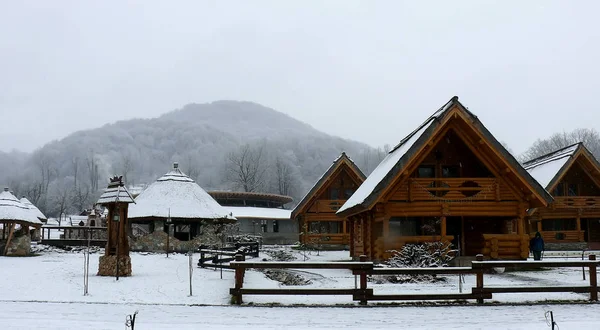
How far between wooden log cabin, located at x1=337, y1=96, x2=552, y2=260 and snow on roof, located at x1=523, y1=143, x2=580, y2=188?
1563cm

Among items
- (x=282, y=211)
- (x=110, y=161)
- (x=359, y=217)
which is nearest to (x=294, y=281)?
(x=359, y=217)

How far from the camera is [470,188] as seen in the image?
75.6 feet

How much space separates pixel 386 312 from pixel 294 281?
7.44 m

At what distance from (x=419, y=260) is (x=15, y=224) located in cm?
2545

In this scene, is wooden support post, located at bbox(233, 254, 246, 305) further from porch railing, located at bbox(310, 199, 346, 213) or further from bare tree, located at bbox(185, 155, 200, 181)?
bare tree, located at bbox(185, 155, 200, 181)

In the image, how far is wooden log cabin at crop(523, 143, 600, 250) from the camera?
38513 mm

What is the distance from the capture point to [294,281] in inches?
778

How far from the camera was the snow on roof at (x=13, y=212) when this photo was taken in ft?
109

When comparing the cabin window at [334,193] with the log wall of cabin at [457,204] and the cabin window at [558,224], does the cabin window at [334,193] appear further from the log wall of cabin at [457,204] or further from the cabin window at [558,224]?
the log wall of cabin at [457,204]

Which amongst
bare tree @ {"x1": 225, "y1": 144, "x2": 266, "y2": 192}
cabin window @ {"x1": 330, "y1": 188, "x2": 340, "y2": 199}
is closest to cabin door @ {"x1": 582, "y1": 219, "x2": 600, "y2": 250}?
cabin window @ {"x1": 330, "y1": 188, "x2": 340, "y2": 199}

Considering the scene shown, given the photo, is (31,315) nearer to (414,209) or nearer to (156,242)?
(414,209)

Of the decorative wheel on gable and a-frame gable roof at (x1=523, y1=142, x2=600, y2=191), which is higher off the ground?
a-frame gable roof at (x1=523, y1=142, x2=600, y2=191)

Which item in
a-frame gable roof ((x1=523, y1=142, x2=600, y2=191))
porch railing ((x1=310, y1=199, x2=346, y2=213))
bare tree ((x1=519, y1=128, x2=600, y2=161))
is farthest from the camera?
bare tree ((x1=519, y1=128, x2=600, y2=161))

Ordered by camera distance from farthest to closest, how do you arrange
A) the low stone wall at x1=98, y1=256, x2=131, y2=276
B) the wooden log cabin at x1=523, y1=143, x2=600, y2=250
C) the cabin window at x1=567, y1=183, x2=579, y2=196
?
the cabin window at x1=567, y1=183, x2=579, y2=196
the wooden log cabin at x1=523, y1=143, x2=600, y2=250
the low stone wall at x1=98, y1=256, x2=131, y2=276
